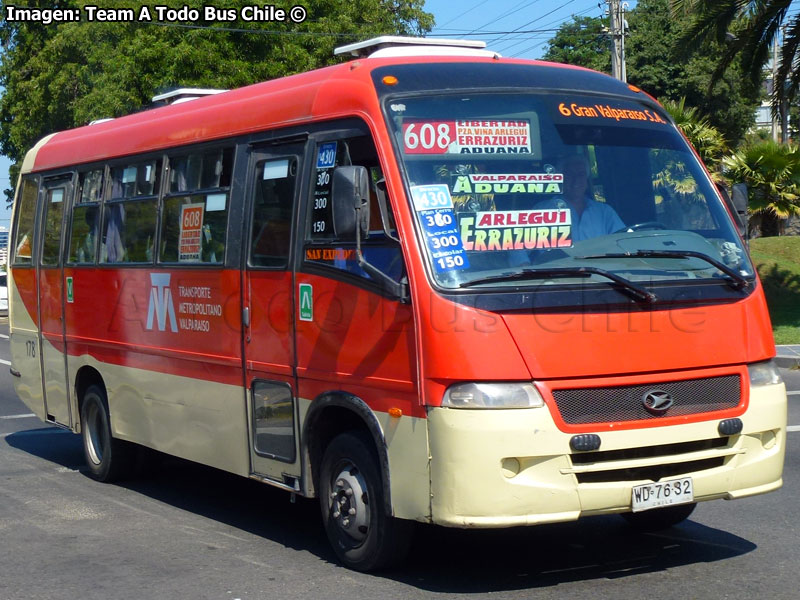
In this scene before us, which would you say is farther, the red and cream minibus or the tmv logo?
the tmv logo

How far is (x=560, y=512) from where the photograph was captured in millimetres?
6000

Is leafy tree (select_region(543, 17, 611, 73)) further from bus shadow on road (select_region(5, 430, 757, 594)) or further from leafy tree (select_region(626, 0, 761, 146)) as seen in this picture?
bus shadow on road (select_region(5, 430, 757, 594))

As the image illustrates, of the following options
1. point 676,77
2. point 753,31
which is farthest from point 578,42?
point 753,31

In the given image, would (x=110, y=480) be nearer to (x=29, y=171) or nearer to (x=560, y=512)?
(x=29, y=171)

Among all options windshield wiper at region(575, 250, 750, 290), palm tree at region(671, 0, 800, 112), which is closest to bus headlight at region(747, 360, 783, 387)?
windshield wiper at region(575, 250, 750, 290)

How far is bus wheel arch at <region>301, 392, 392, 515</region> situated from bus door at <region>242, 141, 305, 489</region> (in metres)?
0.18

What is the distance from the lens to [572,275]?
616cm

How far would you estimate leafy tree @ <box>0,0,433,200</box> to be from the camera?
3072cm

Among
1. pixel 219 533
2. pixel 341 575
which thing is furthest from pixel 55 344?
pixel 341 575

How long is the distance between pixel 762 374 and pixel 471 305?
183 cm

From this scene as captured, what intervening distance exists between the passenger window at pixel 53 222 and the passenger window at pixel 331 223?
15.5ft

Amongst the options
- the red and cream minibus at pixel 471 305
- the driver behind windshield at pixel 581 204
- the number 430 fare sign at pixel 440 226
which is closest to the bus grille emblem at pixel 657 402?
the red and cream minibus at pixel 471 305

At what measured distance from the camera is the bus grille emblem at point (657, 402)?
243 inches

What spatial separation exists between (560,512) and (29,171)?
7.83 metres
